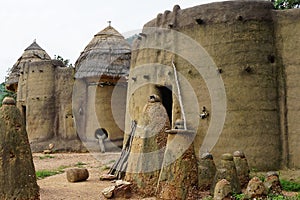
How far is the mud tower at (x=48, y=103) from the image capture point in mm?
22094

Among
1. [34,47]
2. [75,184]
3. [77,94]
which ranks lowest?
[75,184]

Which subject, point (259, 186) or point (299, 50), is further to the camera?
point (299, 50)

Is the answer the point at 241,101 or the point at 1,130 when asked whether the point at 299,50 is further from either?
the point at 1,130

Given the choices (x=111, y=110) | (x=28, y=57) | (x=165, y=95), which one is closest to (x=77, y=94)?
(x=111, y=110)

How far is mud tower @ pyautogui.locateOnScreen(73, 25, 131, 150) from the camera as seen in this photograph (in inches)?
827

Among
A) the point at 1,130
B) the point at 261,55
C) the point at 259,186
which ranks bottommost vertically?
the point at 259,186

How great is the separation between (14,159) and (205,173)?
4123mm

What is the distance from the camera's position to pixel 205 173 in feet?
30.0

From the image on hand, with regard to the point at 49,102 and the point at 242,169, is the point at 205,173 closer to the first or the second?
the point at 242,169

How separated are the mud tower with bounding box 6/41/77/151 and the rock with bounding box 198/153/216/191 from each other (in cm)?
1345

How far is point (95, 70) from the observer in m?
21.1

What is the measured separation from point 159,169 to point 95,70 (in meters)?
12.7

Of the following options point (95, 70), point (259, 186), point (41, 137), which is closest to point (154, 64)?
point (259, 186)

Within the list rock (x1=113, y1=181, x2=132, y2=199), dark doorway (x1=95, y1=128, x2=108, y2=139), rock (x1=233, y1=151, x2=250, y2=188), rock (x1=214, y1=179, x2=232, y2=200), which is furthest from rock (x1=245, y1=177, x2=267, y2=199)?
dark doorway (x1=95, y1=128, x2=108, y2=139)
